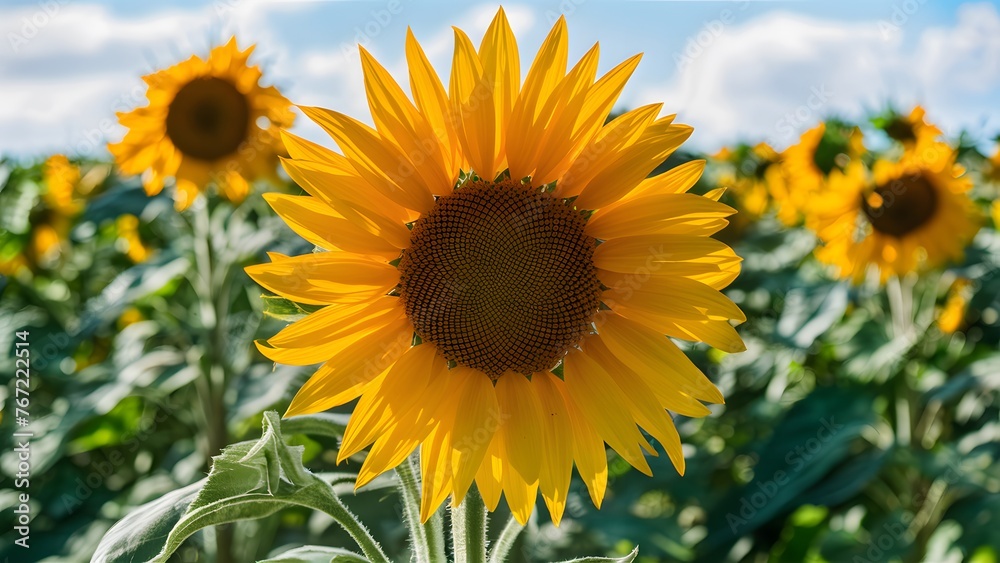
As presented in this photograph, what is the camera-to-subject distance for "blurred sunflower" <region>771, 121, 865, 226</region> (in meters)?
5.45

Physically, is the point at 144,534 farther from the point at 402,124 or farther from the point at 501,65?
the point at 501,65

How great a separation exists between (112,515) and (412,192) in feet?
8.86

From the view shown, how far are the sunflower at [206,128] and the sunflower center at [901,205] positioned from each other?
2903 mm

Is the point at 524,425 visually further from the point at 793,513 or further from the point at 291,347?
the point at 793,513

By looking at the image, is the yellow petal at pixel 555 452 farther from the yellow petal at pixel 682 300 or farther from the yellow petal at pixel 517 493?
the yellow petal at pixel 682 300

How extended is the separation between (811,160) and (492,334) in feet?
16.1

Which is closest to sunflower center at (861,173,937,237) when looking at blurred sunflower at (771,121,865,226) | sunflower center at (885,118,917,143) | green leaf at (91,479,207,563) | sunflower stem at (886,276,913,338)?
sunflower stem at (886,276,913,338)

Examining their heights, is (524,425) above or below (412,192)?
below

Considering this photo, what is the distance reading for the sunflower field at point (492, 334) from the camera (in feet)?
4.12

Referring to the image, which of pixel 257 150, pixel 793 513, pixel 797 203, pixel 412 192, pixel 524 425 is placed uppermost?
pixel 257 150

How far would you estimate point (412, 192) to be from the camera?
129 cm

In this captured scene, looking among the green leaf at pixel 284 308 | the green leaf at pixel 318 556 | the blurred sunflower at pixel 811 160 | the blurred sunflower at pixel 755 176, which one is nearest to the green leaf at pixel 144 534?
the green leaf at pixel 318 556

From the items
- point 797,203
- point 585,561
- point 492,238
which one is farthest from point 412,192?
point 797,203

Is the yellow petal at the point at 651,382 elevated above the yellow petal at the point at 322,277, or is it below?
below
